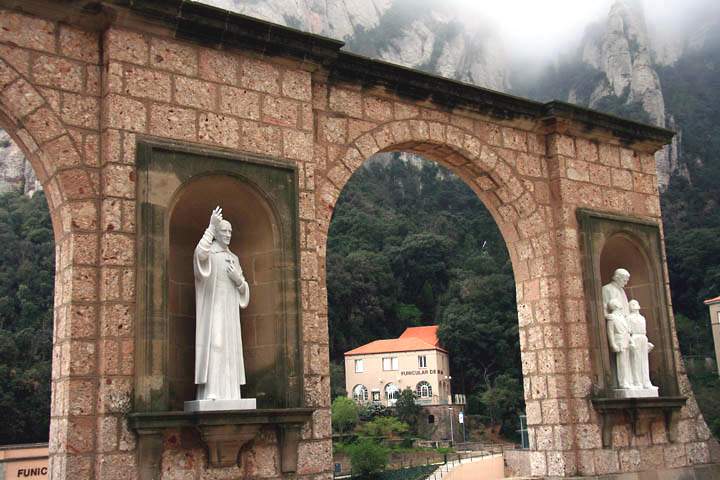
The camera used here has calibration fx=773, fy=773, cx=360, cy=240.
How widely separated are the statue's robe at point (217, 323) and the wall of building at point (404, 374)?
43331 millimetres

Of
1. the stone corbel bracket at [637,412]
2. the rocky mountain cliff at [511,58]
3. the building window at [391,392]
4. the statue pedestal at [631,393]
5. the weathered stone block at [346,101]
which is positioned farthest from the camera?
the rocky mountain cliff at [511,58]

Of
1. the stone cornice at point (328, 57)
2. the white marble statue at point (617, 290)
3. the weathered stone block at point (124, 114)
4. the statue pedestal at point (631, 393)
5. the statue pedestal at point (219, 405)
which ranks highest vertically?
the stone cornice at point (328, 57)

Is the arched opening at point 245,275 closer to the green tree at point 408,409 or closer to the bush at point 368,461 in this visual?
the bush at point 368,461

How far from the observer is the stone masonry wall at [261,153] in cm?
605

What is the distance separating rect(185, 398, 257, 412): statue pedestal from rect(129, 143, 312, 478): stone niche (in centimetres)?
11

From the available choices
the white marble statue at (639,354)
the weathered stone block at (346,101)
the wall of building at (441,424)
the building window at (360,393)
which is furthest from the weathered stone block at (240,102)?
the building window at (360,393)

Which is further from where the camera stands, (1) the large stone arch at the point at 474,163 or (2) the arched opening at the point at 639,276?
(2) the arched opening at the point at 639,276

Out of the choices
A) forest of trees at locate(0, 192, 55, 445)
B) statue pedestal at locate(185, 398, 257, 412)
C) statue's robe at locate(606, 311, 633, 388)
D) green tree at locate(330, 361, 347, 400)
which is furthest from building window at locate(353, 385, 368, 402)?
statue pedestal at locate(185, 398, 257, 412)

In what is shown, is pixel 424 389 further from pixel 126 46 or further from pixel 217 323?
pixel 126 46

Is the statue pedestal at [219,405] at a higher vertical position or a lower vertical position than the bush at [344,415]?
higher

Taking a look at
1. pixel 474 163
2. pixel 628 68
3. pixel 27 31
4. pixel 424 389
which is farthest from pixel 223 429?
pixel 628 68

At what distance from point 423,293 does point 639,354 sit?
5096 cm

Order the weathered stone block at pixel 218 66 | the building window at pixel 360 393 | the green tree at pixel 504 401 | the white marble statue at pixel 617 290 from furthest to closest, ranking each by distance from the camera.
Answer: the building window at pixel 360 393, the green tree at pixel 504 401, the white marble statue at pixel 617 290, the weathered stone block at pixel 218 66

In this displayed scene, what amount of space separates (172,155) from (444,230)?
57056mm
